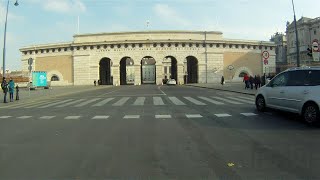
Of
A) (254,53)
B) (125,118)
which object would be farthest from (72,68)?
(125,118)

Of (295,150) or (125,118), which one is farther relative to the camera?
(125,118)

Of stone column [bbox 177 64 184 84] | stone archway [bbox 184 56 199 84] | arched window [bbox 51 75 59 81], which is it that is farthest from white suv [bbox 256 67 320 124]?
arched window [bbox 51 75 59 81]

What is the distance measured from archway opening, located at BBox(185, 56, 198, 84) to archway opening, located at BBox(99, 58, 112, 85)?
64.2 ft

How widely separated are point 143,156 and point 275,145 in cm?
297

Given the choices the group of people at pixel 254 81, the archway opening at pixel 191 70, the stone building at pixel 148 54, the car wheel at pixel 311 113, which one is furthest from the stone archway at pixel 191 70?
the car wheel at pixel 311 113

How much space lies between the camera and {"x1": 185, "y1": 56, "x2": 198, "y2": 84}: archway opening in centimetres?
9422

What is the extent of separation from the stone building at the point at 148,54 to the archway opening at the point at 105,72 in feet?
1.97

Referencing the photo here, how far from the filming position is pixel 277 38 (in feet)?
524

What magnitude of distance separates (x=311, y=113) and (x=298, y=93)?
1.02 meters

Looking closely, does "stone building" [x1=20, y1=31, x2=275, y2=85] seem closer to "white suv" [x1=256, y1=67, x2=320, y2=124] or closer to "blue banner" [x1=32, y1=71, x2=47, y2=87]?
"blue banner" [x1=32, y1=71, x2=47, y2=87]

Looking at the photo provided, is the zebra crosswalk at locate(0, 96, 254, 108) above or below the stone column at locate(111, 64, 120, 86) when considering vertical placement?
below

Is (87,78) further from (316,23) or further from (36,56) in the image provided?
(316,23)

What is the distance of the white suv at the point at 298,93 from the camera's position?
12.0 meters

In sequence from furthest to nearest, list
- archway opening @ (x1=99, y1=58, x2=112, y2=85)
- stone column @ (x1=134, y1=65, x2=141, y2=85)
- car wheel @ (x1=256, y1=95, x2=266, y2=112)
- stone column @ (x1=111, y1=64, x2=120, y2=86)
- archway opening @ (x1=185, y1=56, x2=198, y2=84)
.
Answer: archway opening @ (x1=99, y1=58, x2=112, y2=85), archway opening @ (x1=185, y1=56, x2=198, y2=84), stone column @ (x1=111, y1=64, x2=120, y2=86), stone column @ (x1=134, y1=65, x2=141, y2=85), car wheel @ (x1=256, y1=95, x2=266, y2=112)
